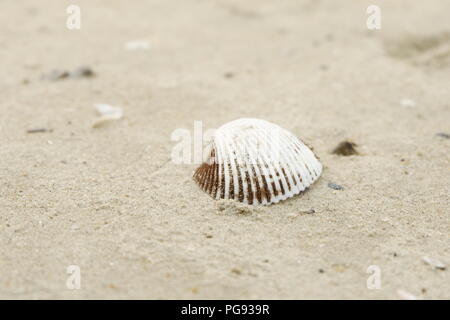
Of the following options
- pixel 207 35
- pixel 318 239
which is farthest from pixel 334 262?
pixel 207 35

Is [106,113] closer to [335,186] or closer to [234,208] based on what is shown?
[234,208]

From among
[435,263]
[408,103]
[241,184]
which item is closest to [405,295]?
[435,263]

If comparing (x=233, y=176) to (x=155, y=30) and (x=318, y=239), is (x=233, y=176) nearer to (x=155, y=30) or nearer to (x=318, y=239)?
(x=318, y=239)

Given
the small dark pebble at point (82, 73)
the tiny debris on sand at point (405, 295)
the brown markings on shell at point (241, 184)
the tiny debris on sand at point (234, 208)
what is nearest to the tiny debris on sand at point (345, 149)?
the brown markings on shell at point (241, 184)

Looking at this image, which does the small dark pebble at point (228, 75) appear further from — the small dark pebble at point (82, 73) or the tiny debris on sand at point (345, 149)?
the tiny debris on sand at point (345, 149)

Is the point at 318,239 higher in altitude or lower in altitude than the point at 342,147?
lower

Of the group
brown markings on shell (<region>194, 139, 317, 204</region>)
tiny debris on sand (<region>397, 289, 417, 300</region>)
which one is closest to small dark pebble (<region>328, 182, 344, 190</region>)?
brown markings on shell (<region>194, 139, 317, 204</region>)
